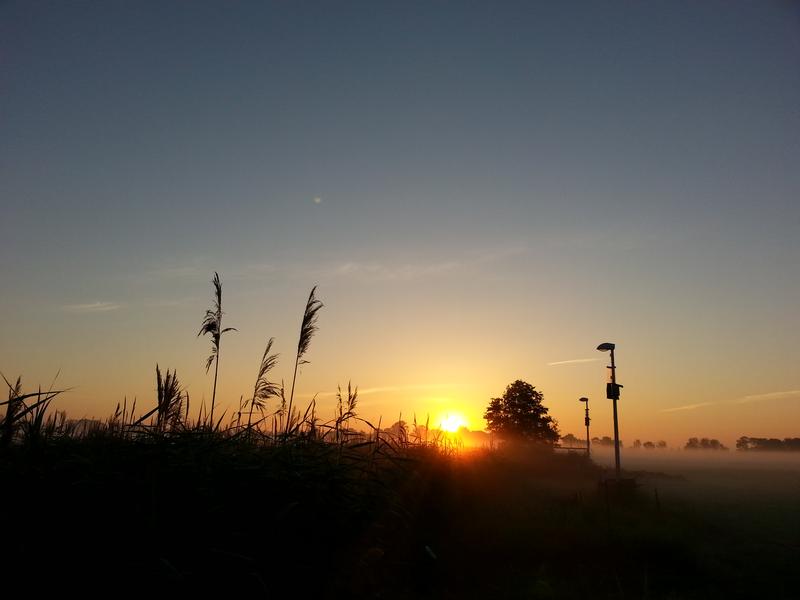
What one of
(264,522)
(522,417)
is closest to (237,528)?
(264,522)

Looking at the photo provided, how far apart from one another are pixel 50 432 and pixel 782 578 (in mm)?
11664

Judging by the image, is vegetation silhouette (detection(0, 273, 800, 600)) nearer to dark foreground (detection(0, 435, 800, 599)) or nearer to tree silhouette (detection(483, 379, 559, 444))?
dark foreground (detection(0, 435, 800, 599))

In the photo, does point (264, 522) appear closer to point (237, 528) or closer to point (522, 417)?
point (237, 528)

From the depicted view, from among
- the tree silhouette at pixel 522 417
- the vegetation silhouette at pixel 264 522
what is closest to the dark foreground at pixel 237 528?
the vegetation silhouette at pixel 264 522

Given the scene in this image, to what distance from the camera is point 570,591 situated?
21.8 feet

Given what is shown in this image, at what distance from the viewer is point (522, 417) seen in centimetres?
5056

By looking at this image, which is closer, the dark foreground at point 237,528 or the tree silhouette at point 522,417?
the dark foreground at point 237,528

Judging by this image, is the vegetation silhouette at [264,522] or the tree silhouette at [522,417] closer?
the vegetation silhouette at [264,522]

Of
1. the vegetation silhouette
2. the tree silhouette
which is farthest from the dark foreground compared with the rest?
the tree silhouette

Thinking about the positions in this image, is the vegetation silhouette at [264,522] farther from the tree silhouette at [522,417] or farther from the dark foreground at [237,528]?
the tree silhouette at [522,417]

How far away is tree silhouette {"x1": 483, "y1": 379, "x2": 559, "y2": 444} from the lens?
165 feet

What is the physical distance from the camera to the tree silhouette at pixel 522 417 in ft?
165

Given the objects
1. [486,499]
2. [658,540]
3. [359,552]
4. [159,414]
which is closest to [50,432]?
[159,414]

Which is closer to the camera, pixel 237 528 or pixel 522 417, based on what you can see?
pixel 237 528
